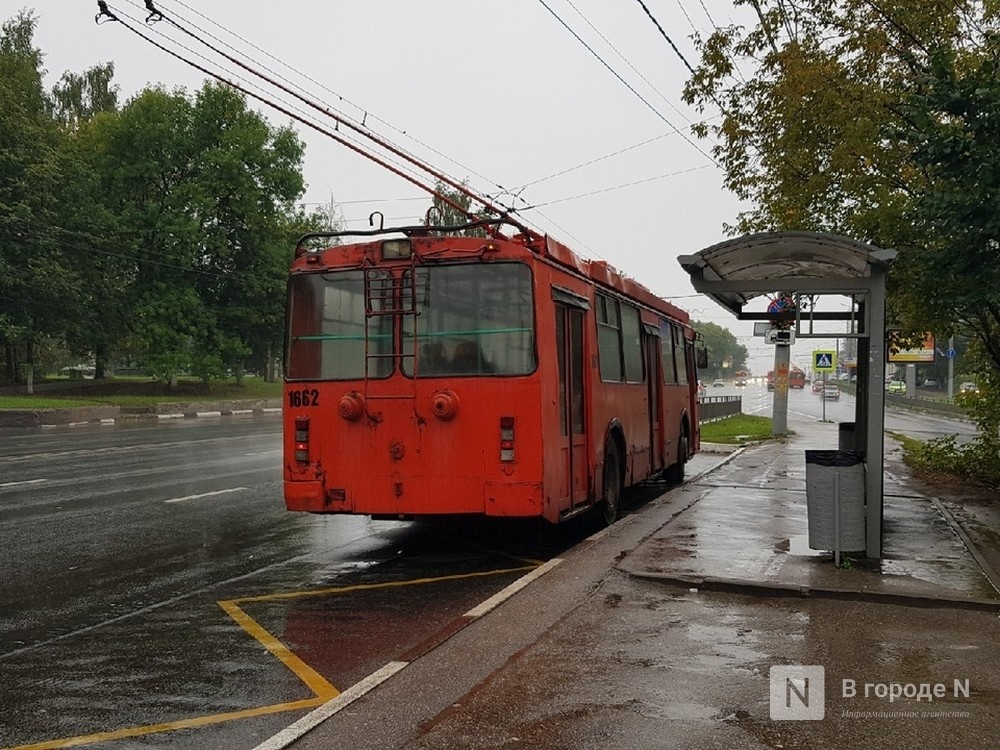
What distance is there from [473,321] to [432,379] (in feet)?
2.18

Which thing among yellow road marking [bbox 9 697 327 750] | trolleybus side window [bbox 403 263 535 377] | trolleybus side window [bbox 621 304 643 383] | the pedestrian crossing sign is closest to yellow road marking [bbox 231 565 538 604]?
trolleybus side window [bbox 403 263 535 377]

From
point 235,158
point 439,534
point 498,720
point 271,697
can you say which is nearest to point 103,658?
point 271,697

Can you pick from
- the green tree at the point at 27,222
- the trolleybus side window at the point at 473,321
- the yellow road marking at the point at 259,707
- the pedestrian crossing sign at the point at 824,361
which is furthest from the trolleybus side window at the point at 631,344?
the green tree at the point at 27,222

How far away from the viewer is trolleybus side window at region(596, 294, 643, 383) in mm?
11953

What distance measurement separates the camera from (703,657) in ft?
20.7

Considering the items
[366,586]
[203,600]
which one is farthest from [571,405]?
[203,600]

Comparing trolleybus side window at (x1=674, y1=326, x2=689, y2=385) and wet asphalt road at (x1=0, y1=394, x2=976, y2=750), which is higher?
trolleybus side window at (x1=674, y1=326, x2=689, y2=385)

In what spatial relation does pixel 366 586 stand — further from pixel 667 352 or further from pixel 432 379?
pixel 667 352

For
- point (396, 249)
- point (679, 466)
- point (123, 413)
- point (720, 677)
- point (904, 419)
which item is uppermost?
point (396, 249)

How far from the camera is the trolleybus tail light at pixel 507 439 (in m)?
9.38

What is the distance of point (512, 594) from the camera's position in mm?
7812

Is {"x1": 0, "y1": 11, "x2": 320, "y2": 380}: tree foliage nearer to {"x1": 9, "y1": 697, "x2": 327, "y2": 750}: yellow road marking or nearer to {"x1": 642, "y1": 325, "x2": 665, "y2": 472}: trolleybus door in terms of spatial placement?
{"x1": 642, "y1": 325, "x2": 665, "y2": 472}: trolleybus door

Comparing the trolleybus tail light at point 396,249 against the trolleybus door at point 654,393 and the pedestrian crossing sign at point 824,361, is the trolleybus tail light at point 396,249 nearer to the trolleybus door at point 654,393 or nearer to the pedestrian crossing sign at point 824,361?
the trolleybus door at point 654,393

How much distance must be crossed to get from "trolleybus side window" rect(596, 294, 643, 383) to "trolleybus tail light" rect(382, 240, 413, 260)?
282 centimetres
